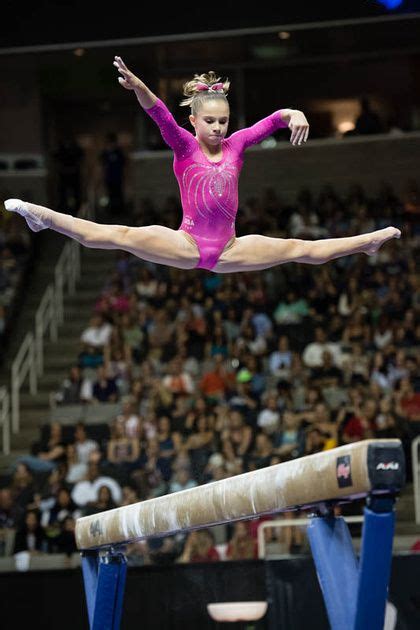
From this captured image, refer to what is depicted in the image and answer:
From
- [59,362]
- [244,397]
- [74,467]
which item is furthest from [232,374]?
[59,362]

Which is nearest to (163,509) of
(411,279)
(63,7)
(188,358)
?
(63,7)

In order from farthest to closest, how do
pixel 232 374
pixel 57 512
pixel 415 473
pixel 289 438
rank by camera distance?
1. pixel 232 374
2. pixel 289 438
3. pixel 57 512
4. pixel 415 473

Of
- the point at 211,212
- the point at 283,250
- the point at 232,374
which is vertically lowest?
the point at 232,374

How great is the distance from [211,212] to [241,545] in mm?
5460

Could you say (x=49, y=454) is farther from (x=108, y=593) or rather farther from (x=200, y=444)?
(x=108, y=593)

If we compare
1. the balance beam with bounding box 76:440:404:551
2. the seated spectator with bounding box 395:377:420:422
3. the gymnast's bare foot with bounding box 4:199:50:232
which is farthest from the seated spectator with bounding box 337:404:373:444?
the gymnast's bare foot with bounding box 4:199:50:232

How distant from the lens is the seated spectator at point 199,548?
35.2ft

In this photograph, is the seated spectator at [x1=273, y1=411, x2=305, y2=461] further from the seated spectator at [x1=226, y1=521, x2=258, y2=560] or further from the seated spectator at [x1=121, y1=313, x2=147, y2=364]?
the seated spectator at [x1=121, y1=313, x2=147, y2=364]

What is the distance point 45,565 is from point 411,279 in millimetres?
6095

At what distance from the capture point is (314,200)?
17.7 m

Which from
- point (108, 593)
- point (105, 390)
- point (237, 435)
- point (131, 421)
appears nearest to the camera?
point (108, 593)

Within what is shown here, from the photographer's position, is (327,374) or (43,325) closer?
(327,374)

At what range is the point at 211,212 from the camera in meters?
5.97

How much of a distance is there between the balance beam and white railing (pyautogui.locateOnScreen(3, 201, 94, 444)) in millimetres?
7919
